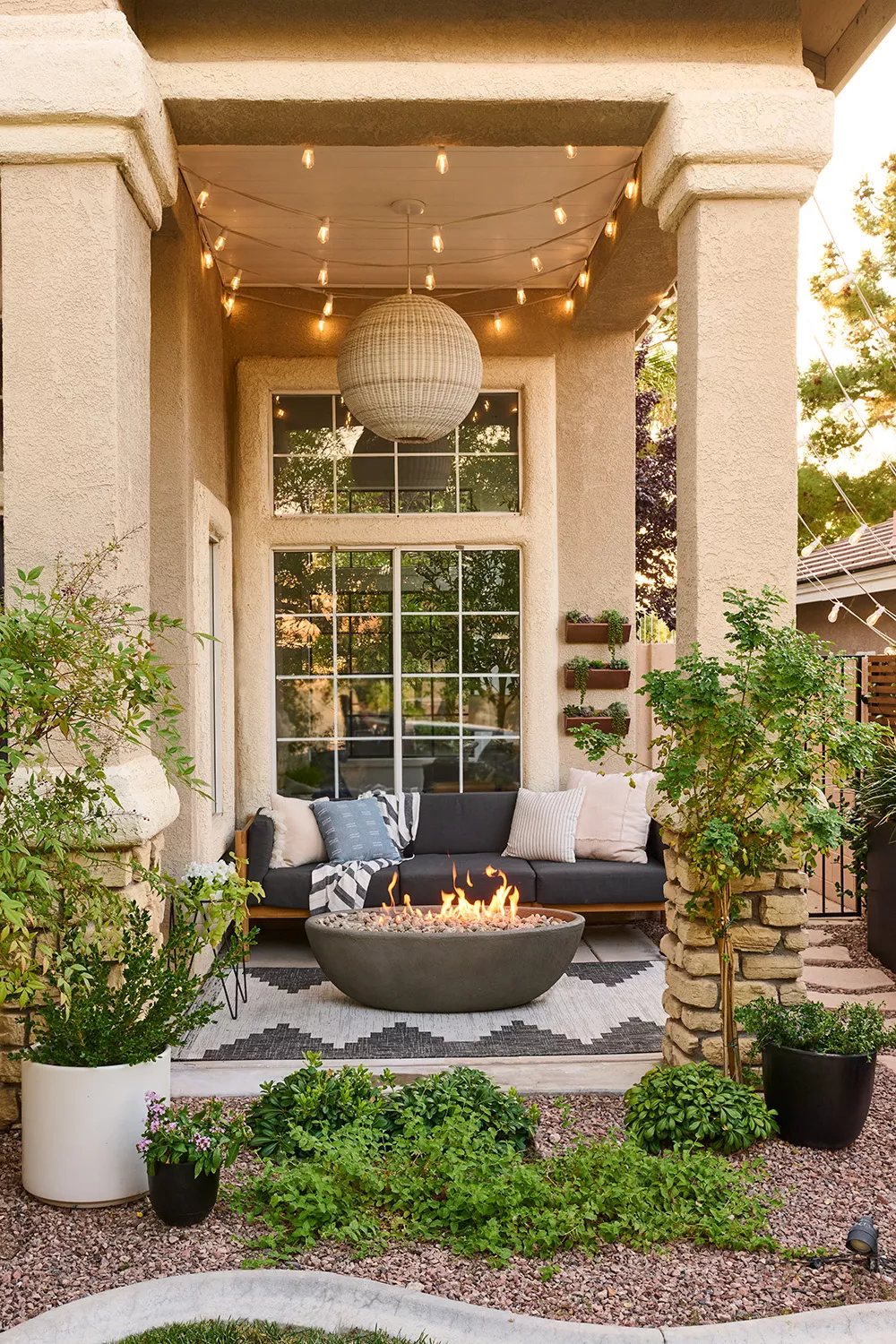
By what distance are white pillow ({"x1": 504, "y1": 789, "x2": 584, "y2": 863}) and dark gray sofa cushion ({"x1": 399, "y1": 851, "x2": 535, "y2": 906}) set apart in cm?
21

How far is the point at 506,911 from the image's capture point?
16.3ft

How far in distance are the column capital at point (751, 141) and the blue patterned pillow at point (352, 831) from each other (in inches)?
145

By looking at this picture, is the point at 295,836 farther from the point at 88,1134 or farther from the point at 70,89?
the point at 70,89

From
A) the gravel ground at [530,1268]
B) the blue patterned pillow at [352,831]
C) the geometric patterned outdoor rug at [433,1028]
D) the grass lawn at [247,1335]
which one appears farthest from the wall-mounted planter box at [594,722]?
the grass lawn at [247,1335]

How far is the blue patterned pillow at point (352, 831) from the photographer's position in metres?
5.95

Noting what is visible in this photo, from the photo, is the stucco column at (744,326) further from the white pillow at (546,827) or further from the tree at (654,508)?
the tree at (654,508)

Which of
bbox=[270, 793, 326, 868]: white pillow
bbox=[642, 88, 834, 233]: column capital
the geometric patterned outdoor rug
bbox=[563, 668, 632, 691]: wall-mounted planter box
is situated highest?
bbox=[642, 88, 834, 233]: column capital

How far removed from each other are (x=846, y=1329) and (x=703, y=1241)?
0.43 meters

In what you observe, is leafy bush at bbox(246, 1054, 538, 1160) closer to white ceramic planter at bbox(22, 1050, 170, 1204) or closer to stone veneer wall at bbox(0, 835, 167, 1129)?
white ceramic planter at bbox(22, 1050, 170, 1204)

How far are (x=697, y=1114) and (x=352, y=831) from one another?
3.15 m

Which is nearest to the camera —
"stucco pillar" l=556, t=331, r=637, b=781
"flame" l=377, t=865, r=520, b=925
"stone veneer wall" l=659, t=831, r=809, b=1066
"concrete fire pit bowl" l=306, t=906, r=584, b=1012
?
"stone veneer wall" l=659, t=831, r=809, b=1066

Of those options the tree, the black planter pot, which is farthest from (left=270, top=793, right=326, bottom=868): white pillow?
the tree

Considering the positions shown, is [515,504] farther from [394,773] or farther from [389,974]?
[389,974]

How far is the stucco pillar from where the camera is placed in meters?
6.89
